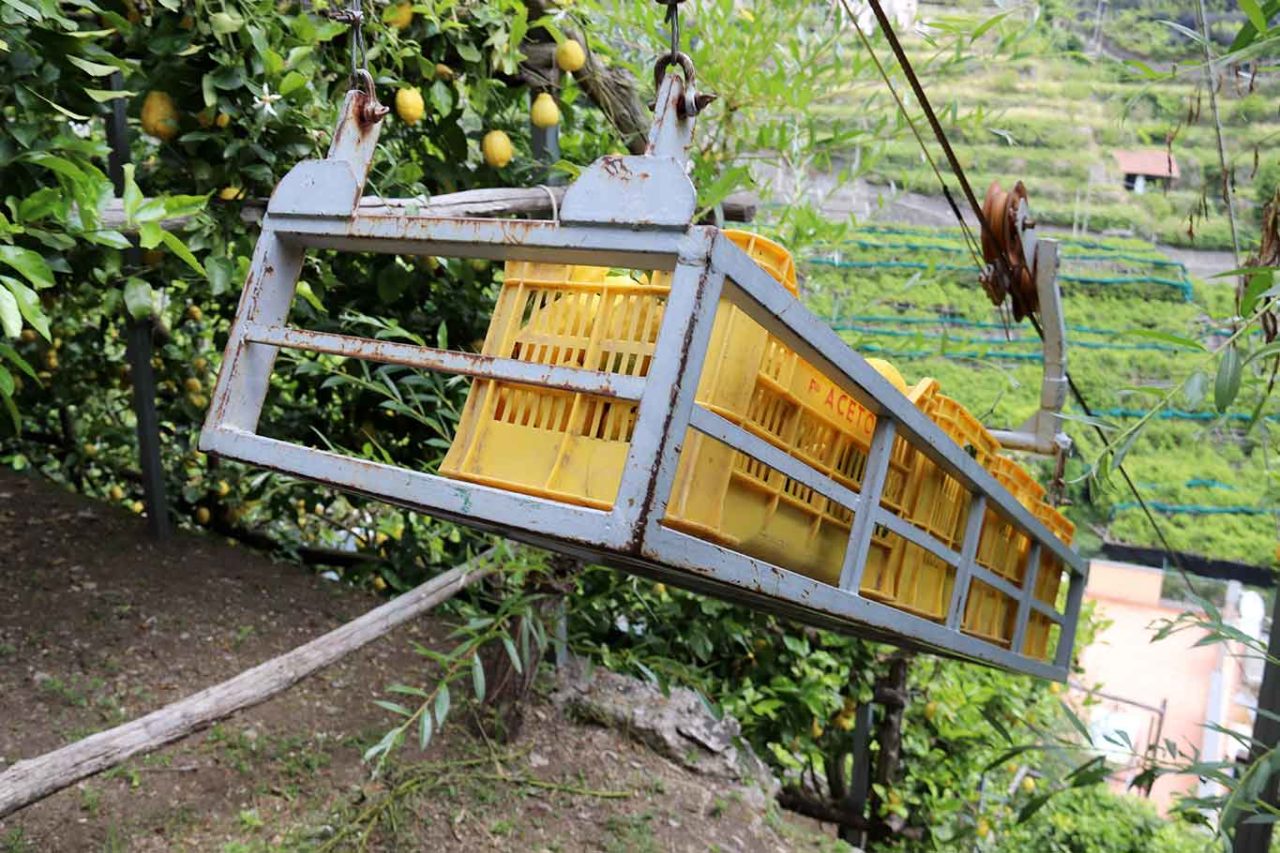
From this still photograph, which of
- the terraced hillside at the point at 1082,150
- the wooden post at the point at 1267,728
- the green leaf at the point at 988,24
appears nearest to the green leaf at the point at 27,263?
the green leaf at the point at 988,24

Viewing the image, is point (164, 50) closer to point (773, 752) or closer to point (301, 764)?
point (301, 764)

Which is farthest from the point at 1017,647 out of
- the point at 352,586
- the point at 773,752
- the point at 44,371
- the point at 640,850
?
the point at 44,371

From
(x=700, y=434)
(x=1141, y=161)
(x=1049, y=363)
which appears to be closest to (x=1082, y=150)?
(x=1141, y=161)

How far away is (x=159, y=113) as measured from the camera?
2.00 m

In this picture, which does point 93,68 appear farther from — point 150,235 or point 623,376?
point 623,376

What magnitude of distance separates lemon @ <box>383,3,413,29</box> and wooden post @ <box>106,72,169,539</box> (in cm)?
49

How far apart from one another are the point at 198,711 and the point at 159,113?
1053 millimetres

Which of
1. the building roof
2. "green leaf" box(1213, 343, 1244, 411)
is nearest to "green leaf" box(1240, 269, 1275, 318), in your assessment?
"green leaf" box(1213, 343, 1244, 411)

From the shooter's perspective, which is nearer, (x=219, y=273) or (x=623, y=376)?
(x=623, y=376)

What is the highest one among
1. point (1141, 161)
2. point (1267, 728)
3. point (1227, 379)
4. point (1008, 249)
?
point (1141, 161)

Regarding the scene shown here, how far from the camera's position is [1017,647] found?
A: 186 cm

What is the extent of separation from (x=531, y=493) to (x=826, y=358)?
1.09 feet

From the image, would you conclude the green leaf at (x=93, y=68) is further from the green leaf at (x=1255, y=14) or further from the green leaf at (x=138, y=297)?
the green leaf at (x=1255, y=14)

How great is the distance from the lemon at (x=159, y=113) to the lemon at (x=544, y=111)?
27.0 inches
